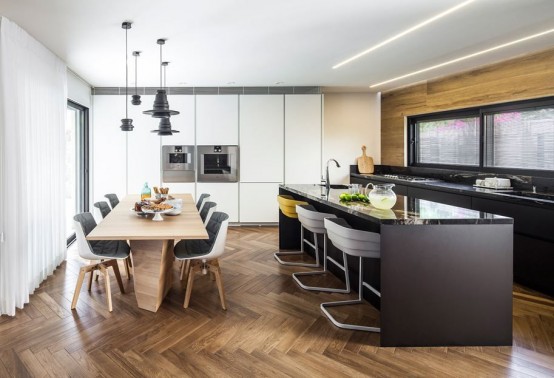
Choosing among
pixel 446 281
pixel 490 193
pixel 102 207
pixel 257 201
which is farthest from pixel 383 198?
pixel 257 201

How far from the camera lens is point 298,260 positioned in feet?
15.0

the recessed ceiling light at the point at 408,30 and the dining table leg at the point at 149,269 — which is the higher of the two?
the recessed ceiling light at the point at 408,30

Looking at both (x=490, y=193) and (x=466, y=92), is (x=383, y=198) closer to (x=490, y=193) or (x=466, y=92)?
(x=490, y=193)

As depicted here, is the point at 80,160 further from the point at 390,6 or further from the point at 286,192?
the point at 390,6

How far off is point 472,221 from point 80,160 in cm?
596

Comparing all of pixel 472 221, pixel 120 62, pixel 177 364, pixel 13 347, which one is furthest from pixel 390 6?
pixel 13 347

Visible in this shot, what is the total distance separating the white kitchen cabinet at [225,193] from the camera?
22.0ft

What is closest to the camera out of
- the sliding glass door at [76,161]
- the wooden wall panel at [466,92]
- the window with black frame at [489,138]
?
the wooden wall panel at [466,92]

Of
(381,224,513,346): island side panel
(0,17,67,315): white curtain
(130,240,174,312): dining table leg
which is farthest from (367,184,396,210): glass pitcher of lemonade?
(0,17,67,315): white curtain

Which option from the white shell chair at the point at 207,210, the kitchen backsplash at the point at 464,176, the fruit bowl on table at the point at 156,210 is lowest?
the white shell chair at the point at 207,210

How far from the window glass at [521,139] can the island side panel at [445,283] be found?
8.25ft

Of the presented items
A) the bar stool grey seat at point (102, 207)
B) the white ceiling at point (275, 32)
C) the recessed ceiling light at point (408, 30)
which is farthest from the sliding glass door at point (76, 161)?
the recessed ceiling light at point (408, 30)

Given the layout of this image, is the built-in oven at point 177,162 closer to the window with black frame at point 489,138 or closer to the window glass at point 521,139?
the window with black frame at point 489,138

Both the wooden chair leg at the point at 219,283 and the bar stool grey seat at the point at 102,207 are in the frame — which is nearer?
the wooden chair leg at the point at 219,283
